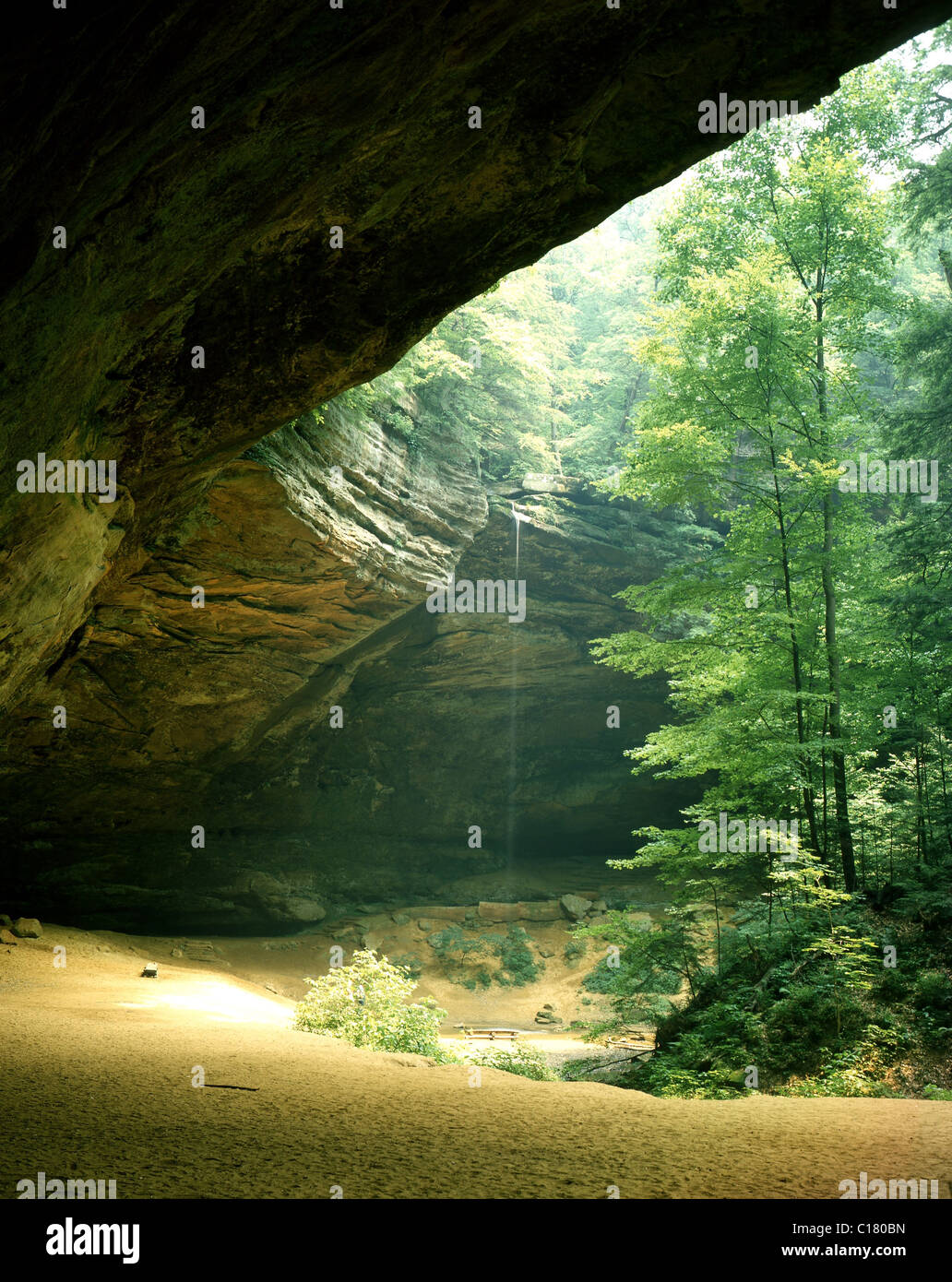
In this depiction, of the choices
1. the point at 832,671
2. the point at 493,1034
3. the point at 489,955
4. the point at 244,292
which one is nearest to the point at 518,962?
the point at 489,955

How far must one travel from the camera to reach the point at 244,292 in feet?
22.1

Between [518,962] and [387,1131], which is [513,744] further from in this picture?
[387,1131]

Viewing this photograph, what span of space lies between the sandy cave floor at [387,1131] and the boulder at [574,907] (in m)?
16.1

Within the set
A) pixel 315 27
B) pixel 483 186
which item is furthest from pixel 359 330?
pixel 315 27

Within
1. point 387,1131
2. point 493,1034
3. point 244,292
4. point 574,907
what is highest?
point 244,292

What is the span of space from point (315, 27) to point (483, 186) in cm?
224

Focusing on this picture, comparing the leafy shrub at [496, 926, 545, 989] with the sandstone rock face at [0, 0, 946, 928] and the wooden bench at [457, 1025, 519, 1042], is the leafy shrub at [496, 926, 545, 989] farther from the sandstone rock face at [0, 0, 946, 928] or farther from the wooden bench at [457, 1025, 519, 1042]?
the sandstone rock face at [0, 0, 946, 928]

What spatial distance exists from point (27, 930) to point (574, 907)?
14145 millimetres

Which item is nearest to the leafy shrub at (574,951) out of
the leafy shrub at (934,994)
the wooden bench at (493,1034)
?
the wooden bench at (493,1034)

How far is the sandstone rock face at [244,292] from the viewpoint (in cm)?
430

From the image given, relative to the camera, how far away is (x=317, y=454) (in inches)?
493

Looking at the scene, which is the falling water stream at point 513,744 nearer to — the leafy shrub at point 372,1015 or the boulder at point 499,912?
the boulder at point 499,912

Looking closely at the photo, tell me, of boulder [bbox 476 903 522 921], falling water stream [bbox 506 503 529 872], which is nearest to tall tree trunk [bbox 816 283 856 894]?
falling water stream [bbox 506 503 529 872]

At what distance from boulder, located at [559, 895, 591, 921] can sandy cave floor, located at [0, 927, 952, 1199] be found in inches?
635
